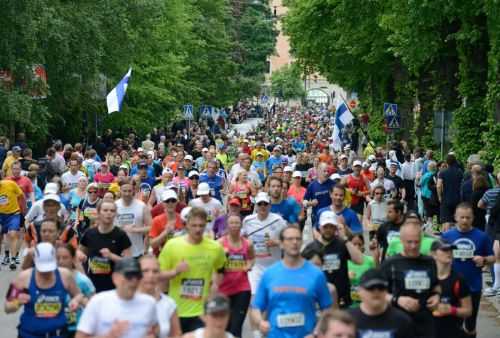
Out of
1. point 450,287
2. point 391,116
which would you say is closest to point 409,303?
point 450,287

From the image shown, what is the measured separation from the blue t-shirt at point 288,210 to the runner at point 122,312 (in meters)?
7.49

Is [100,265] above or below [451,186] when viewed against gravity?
below

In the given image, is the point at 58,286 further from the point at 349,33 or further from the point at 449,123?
the point at 349,33

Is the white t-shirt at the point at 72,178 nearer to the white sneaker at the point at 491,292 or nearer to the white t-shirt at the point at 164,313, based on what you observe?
the white sneaker at the point at 491,292

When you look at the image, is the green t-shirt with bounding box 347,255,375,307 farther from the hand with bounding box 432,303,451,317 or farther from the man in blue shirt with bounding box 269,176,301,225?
the man in blue shirt with bounding box 269,176,301,225

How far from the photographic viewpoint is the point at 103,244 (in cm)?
1195

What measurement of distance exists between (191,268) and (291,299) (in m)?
1.60

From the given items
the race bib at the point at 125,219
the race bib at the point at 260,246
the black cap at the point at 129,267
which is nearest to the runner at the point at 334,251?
the race bib at the point at 260,246

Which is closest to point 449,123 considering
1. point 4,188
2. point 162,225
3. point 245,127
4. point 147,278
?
point 4,188

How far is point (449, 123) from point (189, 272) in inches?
767

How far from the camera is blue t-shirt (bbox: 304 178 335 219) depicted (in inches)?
721

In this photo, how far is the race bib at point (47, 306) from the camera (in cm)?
923

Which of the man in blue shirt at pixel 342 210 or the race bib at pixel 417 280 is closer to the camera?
the race bib at pixel 417 280

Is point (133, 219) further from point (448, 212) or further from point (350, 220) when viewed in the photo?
point (448, 212)
